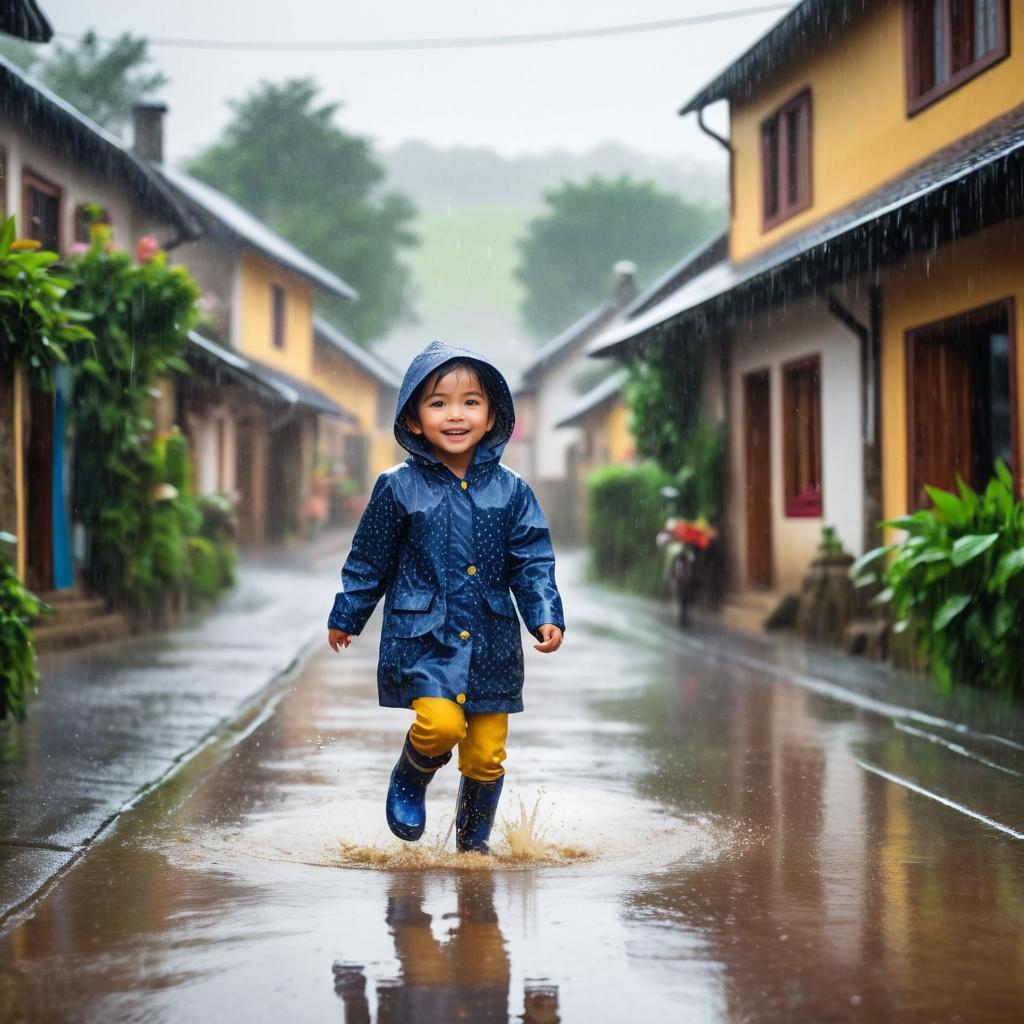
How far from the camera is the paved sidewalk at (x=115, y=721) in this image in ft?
19.4

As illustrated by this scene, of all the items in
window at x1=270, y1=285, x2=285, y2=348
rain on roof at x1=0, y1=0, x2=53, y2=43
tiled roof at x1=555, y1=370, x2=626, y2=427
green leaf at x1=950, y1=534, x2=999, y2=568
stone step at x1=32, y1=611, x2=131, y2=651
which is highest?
window at x1=270, y1=285, x2=285, y2=348

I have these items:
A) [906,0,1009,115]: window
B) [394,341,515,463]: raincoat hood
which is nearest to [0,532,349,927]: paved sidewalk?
[394,341,515,463]: raincoat hood

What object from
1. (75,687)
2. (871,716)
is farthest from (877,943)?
(75,687)

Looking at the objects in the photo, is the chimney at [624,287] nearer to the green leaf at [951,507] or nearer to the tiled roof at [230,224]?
the tiled roof at [230,224]

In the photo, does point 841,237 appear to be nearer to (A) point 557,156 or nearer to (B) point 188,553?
(B) point 188,553

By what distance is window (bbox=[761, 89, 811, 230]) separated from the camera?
17516mm

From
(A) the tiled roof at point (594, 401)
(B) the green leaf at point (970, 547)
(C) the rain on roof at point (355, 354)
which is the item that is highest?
(C) the rain on roof at point (355, 354)

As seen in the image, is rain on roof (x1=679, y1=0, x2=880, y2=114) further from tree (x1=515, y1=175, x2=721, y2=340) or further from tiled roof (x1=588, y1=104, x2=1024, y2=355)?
tree (x1=515, y1=175, x2=721, y2=340)

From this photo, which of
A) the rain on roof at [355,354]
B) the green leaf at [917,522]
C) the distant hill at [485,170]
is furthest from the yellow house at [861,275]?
the distant hill at [485,170]

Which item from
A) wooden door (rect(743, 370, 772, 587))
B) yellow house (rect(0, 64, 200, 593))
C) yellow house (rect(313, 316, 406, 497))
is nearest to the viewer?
yellow house (rect(0, 64, 200, 593))

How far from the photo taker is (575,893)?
4.86 meters

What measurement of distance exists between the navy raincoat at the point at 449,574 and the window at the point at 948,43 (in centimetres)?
874

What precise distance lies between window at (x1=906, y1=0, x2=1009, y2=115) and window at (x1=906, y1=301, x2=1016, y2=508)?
2183 mm

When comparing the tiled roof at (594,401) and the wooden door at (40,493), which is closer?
the wooden door at (40,493)
